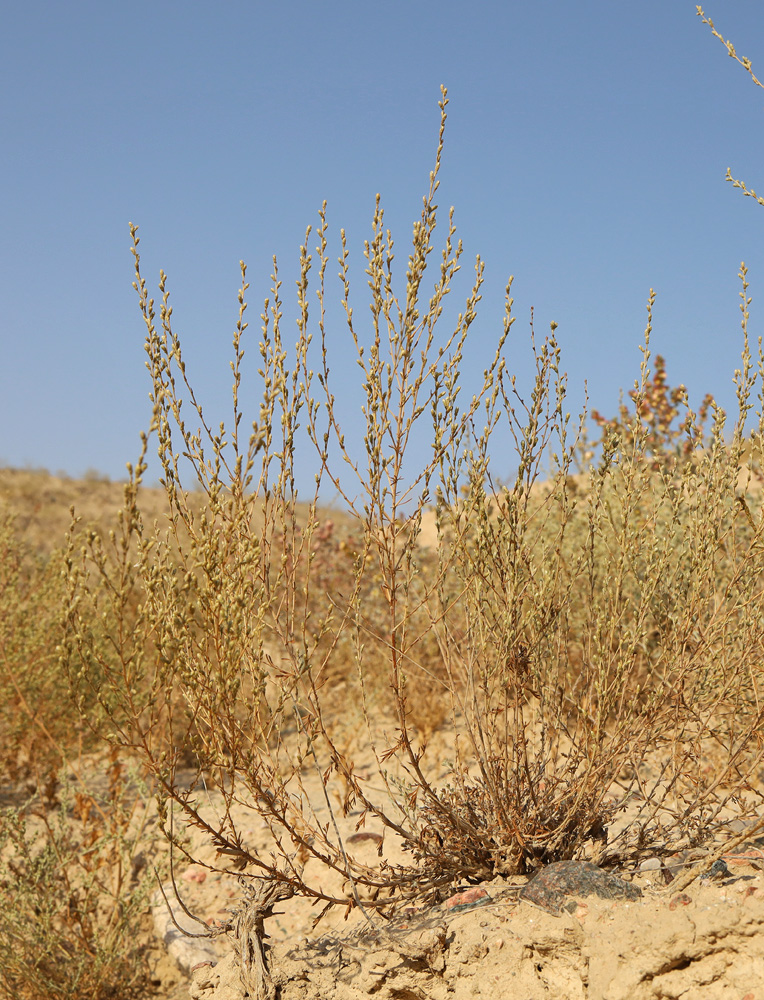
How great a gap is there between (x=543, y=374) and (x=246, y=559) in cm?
122

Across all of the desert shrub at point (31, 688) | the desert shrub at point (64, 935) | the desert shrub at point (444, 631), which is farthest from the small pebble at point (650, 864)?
the desert shrub at point (31, 688)

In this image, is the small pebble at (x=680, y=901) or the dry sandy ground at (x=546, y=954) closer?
the dry sandy ground at (x=546, y=954)

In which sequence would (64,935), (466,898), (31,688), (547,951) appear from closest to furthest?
(547,951), (466,898), (64,935), (31,688)

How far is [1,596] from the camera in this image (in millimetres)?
5148

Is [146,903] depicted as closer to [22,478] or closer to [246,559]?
[246,559]

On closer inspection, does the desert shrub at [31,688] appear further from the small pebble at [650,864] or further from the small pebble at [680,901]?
the small pebble at [680,901]

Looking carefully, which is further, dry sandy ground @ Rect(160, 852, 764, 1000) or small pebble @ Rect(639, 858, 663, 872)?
small pebble @ Rect(639, 858, 663, 872)

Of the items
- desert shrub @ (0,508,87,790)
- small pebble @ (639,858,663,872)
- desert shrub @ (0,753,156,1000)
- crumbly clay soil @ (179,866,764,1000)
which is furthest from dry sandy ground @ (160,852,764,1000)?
desert shrub @ (0,508,87,790)

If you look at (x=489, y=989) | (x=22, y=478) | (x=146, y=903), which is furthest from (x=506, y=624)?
(x=22, y=478)

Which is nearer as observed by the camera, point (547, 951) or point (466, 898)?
point (547, 951)

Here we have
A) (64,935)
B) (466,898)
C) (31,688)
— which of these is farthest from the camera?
(31,688)

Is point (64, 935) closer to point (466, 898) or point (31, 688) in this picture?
point (31, 688)

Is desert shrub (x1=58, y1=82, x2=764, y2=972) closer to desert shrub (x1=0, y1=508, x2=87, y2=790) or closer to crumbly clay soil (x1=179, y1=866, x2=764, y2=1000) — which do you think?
crumbly clay soil (x1=179, y1=866, x2=764, y2=1000)

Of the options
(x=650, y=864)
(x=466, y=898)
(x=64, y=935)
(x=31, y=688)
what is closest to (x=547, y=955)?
(x=466, y=898)
